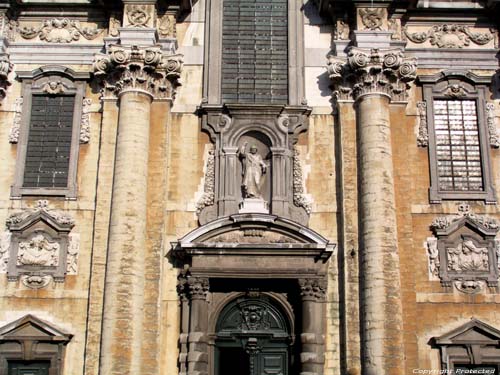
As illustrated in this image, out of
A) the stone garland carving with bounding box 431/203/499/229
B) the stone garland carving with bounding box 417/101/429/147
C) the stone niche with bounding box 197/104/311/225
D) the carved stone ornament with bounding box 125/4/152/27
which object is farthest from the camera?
the carved stone ornament with bounding box 125/4/152/27

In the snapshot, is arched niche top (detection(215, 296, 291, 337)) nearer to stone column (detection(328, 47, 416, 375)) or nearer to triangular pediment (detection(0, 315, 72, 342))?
stone column (detection(328, 47, 416, 375))

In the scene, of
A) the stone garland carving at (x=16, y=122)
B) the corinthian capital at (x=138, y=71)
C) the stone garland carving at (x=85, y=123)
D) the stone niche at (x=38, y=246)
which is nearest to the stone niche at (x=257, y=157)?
the corinthian capital at (x=138, y=71)

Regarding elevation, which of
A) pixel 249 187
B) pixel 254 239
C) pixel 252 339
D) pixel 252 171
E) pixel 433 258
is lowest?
pixel 252 339

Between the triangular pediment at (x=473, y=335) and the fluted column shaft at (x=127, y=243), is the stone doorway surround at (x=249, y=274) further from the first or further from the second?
the triangular pediment at (x=473, y=335)

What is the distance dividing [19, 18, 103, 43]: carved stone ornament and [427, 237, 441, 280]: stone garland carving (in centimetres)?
876

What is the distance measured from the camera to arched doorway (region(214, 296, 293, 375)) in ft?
51.2

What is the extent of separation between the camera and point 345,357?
15.4 metres

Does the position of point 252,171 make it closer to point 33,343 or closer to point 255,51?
point 255,51

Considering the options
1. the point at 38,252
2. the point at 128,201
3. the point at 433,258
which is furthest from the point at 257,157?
the point at 38,252

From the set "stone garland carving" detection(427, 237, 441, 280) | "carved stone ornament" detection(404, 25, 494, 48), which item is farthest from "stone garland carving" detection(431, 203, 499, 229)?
"carved stone ornament" detection(404, 25, 494, 48)

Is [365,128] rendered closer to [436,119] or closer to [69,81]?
[436,119]

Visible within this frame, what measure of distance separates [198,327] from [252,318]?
3.95 ft

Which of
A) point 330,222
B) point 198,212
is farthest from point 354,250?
point 198,212

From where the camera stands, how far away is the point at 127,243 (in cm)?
1547
